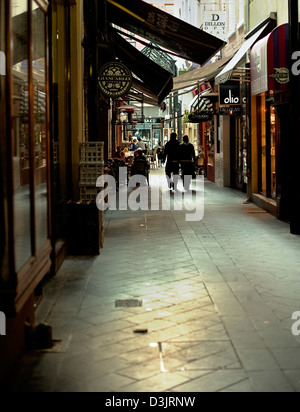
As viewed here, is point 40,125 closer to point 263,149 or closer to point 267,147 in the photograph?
point 267,147

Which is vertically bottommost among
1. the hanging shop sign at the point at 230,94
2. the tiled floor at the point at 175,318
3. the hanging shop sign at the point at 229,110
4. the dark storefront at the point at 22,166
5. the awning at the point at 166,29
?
the tiled floor at the point at 175,318

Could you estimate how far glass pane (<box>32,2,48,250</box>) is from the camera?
210 inches

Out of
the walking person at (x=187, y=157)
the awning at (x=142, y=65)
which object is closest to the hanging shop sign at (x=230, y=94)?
the awning at (x=142, y=65)

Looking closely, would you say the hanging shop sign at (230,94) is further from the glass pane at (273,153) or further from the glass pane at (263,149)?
the glass pane at (273,153)

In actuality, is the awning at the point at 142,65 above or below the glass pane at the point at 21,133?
above

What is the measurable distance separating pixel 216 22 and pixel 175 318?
69.4ft

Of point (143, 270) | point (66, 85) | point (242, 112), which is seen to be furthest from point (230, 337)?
point (242, 112)

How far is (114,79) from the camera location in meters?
14.4

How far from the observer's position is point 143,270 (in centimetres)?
860

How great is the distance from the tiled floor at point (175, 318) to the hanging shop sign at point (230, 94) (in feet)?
29.8

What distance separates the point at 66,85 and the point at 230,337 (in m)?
5.68

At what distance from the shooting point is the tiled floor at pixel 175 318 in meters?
4.71

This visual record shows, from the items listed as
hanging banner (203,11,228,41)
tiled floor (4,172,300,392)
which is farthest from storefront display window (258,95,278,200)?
hanging banner (203,11,228,41)
